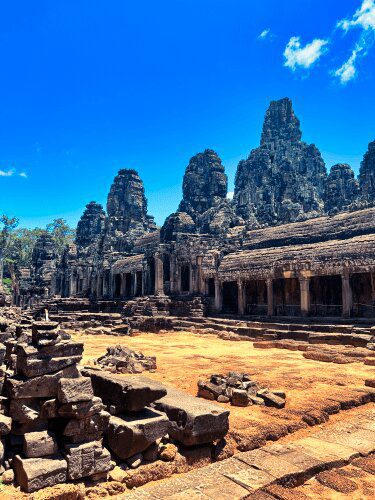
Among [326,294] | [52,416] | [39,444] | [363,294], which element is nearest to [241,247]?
[326,294]

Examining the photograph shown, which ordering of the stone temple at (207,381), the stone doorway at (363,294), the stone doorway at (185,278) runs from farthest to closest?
1. the stone doorway at (185,278)
2. the stone doorway at (363,294)
3. the stone temple at (207,381)

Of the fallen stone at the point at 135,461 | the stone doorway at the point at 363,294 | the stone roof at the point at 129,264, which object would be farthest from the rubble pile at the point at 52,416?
the stone roof at the point at 129,264

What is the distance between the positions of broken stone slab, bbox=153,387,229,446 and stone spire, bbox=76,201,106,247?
69.1 metres

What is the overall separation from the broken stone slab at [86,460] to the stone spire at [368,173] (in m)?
64.5

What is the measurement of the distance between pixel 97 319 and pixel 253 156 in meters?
56.8

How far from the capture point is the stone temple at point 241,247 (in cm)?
2602

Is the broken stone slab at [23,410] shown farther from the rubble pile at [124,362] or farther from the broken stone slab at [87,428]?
the rubble pile at [124,362]

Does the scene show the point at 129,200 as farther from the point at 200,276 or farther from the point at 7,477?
the point at 7,477

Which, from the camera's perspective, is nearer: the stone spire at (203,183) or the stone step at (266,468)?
the stone step at (266,468)

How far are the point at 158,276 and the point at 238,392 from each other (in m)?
27.0

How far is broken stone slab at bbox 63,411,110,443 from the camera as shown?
5.62 metres

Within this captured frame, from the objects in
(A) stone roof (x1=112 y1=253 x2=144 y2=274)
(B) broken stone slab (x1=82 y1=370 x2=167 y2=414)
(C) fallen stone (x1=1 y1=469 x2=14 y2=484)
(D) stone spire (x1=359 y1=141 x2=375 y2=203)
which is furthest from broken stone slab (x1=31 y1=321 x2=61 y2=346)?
(D) stone spire (x1=359 y1=141 x2=375 y2=203)

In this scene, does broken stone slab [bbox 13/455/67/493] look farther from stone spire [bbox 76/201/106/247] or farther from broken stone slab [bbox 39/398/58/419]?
stone spire [bbox 76/201/106/247]

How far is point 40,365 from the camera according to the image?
19.4 ft
